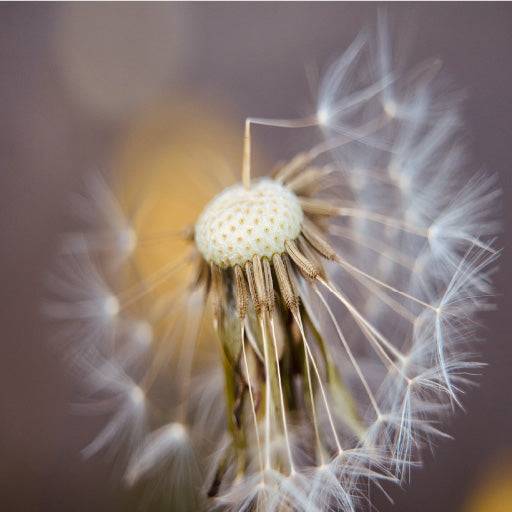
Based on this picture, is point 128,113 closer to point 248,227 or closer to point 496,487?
point 248,227

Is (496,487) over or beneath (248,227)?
beneath

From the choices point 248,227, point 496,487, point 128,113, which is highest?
point 128,113

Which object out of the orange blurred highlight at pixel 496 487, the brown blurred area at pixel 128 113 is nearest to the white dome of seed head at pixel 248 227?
the brown blurred area at pixel 128 113

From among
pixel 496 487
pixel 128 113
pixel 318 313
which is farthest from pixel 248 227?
pixel 128 113

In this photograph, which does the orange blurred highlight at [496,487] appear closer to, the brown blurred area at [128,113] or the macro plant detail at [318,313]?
the brown blurred area at [128,113]

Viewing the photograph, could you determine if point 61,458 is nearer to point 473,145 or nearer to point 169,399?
point 169,399

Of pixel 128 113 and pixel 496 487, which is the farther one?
pixel 128 113

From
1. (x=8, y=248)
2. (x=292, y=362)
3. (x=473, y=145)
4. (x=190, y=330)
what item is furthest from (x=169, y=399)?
(x=473, y=145)

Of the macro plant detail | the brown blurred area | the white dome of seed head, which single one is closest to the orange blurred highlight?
the brown blurred area
